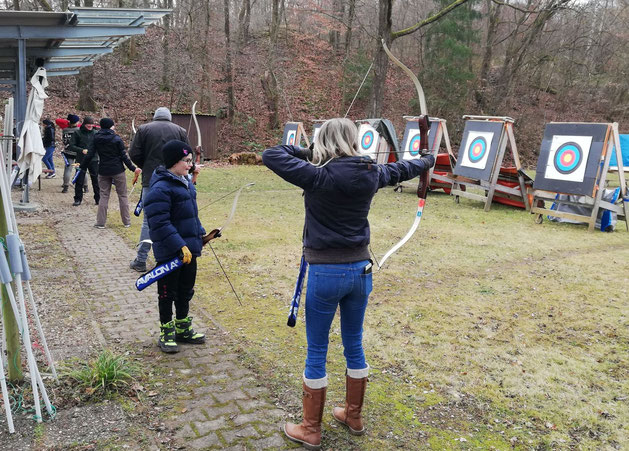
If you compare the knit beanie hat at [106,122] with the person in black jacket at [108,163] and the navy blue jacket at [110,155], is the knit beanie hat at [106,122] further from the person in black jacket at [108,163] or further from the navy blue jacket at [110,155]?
the navy blue jacket at [110,155]

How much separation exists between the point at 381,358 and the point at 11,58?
8546mm

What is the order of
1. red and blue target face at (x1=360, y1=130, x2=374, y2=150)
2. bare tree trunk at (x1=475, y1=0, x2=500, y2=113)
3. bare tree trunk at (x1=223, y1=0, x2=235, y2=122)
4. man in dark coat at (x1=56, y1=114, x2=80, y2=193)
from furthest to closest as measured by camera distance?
bare tree trunk at (x1=475, y1=0, x2=500, y2=113), bare tree trunk at (x1=223, y1=0, x2=235, y2=122), red and blue target face at (x1=360, y1=130, x2=374, y2=150), man in dark coat at (x1=56, y1=114, x2=80, y2=193)

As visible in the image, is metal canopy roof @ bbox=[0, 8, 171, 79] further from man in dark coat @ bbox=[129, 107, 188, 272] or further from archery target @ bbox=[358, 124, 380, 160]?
archery target @ bbox=[358, 124, 380, 160]

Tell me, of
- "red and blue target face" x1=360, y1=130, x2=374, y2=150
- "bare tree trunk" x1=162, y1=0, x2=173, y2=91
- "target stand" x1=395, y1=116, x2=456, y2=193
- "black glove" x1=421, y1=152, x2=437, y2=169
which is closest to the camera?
"black glove" x1=421, y1=152, x2=437, y2=169

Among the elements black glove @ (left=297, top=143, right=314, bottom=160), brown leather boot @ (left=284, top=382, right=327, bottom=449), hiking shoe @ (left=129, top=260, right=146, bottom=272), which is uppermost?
black glove @ (left=297, top=143, right=314, bottom=160)

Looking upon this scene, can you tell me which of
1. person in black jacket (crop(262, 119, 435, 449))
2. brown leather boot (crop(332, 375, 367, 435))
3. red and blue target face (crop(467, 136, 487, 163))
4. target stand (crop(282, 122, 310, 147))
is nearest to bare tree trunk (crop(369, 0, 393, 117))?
target stand (crop(282, 122, 310, 147))

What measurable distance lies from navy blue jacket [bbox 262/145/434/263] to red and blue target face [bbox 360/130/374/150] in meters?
10.0

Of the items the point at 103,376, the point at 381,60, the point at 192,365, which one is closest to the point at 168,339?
the point at 192,365

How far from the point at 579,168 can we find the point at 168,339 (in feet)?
25.3

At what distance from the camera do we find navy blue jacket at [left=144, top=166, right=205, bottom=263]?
3.21m

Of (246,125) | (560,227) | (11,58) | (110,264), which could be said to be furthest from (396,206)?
(246,125)

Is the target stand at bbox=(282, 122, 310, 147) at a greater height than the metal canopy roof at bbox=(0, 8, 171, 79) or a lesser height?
lesser

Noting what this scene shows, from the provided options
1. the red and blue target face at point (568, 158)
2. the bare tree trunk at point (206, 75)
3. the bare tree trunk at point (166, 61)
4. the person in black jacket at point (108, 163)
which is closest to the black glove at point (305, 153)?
the person in black jacket at point (108, 163)

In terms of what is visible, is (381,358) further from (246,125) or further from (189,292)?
(246,125)
